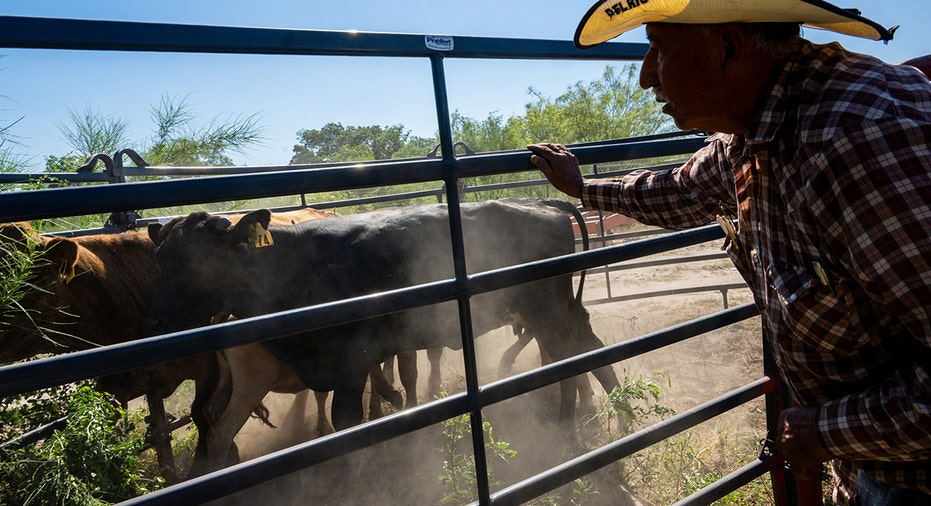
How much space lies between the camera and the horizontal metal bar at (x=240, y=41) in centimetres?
106

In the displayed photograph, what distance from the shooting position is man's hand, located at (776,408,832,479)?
1.29m

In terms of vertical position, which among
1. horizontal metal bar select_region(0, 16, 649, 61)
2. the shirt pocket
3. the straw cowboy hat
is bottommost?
the shirt pocket

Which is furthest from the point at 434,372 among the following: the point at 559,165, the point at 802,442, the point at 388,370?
the point at 802,442

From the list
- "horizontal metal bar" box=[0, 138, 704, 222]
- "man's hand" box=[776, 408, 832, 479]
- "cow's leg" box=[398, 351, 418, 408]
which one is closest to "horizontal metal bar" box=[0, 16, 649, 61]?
"horizontal metal bar" box=[0, 138, 704, 222]

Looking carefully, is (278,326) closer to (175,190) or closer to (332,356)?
(175,190)

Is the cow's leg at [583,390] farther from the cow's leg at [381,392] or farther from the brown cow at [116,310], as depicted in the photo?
the brown cow at [116,310]

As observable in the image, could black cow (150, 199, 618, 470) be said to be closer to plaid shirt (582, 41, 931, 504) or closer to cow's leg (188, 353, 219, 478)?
cow's leg (188, 353, 219, 478)

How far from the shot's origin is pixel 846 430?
122 centimetres

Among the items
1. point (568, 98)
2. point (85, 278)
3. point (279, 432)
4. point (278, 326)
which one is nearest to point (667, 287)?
point (279, 432)

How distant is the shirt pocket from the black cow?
3181mm

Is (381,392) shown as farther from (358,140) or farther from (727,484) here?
(358,140)

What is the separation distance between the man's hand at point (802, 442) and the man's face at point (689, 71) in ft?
2.41

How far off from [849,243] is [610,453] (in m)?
Answer: 1.02

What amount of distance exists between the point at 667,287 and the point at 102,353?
946cm
